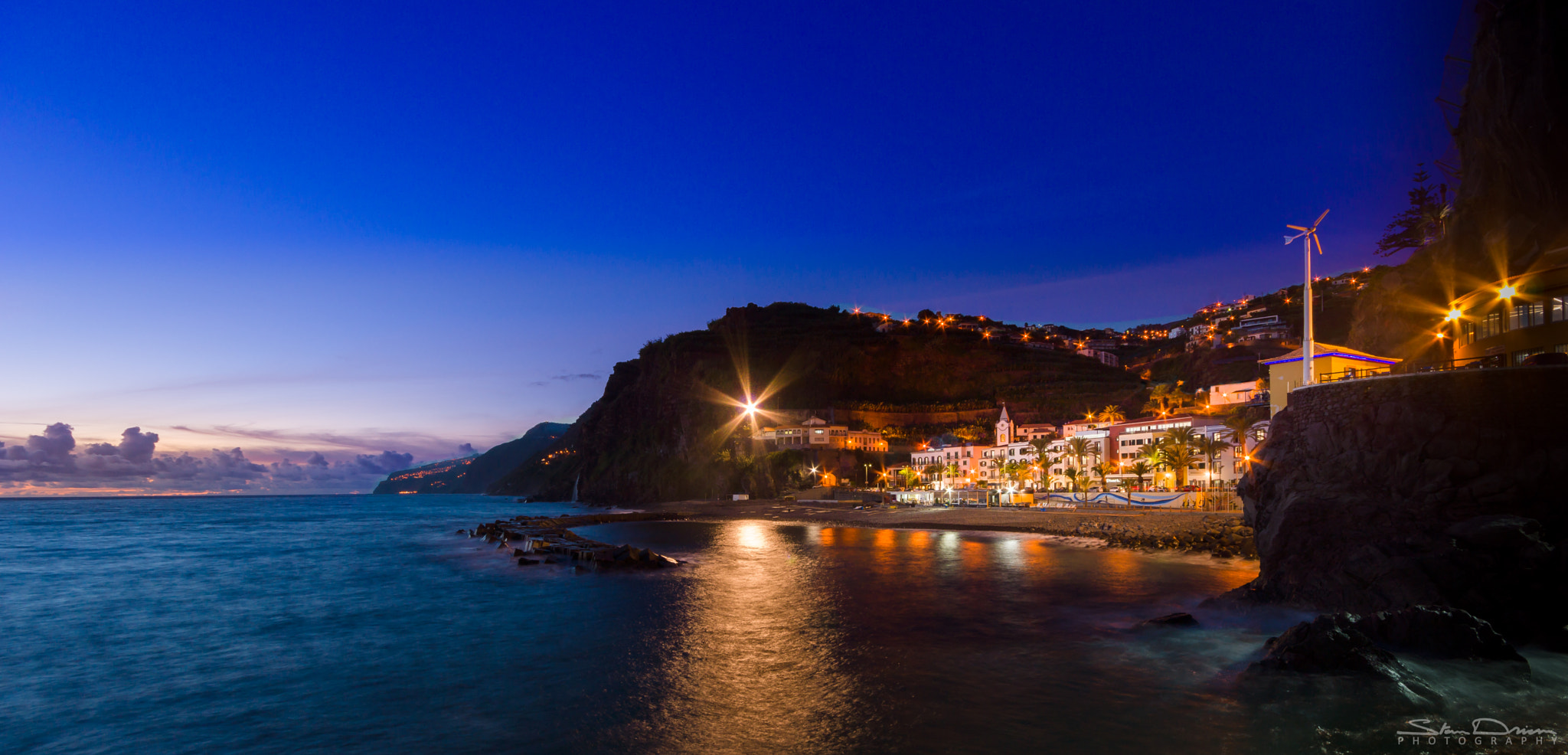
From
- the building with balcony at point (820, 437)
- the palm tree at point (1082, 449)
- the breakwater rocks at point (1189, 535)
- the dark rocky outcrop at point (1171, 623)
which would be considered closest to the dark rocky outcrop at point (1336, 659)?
the dark rocky outcrop at point (1171, 623)

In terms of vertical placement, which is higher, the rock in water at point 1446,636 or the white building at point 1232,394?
the white building at point 1232,394

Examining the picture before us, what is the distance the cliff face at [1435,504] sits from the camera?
588 inches

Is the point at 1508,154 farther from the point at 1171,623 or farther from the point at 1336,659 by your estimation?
the point at 1336,659

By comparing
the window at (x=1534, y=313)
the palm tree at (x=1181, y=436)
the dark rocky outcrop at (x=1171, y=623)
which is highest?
the window at (x=1534, y=313)

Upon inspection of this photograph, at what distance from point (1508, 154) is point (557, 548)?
52.4m

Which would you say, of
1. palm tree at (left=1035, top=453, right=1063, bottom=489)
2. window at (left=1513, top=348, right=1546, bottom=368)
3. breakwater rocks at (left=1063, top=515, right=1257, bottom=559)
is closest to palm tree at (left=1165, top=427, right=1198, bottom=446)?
palm tree at (left=1035, top=453, right=1063, bottom=489)

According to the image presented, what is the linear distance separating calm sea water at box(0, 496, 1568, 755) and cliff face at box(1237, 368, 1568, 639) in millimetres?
1642

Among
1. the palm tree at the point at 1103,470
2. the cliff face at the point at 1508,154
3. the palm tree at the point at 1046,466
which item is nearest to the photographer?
the cliff face at the point at 1508,154

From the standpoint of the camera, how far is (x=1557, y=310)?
29.3 metres

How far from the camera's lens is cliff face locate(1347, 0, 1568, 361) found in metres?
27.6

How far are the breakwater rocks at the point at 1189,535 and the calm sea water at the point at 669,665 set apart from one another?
3025 mm

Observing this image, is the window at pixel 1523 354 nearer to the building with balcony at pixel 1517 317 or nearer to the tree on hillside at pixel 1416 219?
the building with balcony at pixel 1517 317

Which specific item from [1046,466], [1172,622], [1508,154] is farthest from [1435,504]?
[1046,466]

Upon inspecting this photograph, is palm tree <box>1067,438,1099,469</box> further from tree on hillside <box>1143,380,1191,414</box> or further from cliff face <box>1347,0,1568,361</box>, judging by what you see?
cliff face <box>1347,0,1568,361</box>
